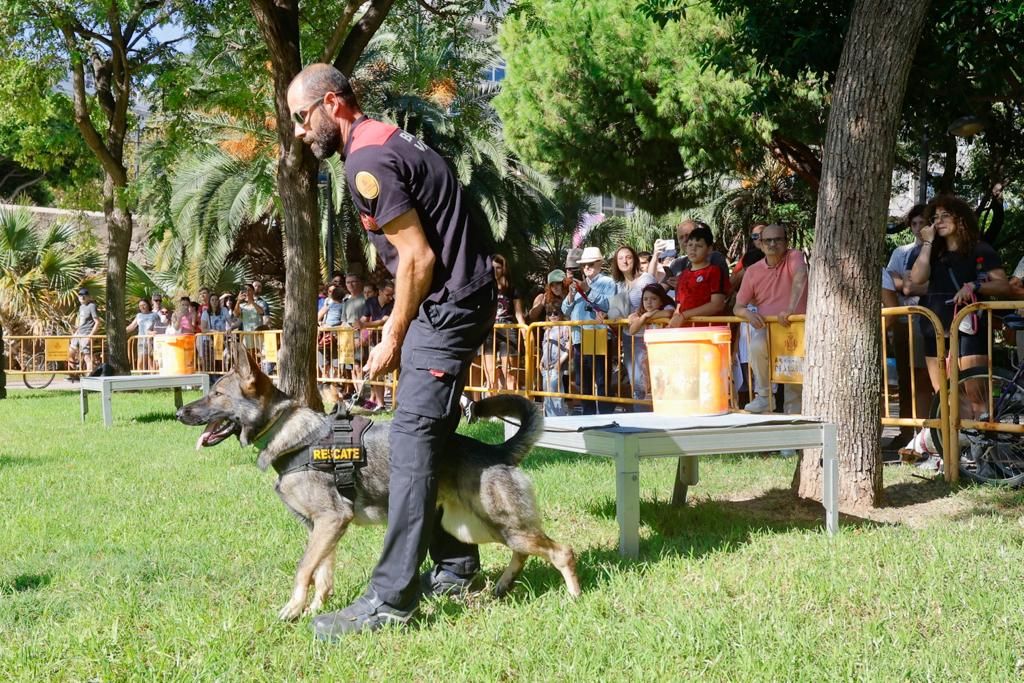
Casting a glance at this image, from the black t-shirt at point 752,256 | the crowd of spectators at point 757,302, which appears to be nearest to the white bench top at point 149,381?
the crowd of spectators at point 757,302

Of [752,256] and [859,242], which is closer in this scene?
[859,242]

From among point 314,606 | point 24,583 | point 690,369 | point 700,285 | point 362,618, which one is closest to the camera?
point 362,618

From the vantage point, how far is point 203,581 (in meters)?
4.42

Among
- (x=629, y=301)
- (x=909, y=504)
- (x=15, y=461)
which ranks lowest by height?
(x=909, y=504)

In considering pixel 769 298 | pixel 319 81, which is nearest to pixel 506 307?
→ pixel 769 298

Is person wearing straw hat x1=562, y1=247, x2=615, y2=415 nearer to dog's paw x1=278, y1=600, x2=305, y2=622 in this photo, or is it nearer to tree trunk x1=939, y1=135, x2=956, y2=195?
dog's paw x1=278, y1=600, x2=305, y2=622

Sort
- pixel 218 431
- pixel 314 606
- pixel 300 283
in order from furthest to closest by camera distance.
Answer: pixel 300 283, pixel 218 431, pixel 314 606

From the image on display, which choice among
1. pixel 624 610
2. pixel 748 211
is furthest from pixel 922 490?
pixel 748 211

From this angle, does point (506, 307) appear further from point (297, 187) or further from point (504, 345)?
point (297, 187)

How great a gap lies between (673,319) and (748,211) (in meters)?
16.5

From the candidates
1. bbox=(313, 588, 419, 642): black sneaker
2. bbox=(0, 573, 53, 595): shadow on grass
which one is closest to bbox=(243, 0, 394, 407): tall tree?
bbox=(0, 573, 53, 595): shadow on grass

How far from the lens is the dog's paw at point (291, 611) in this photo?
3781mm

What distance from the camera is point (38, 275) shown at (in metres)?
25.5

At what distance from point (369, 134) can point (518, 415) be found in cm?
131
